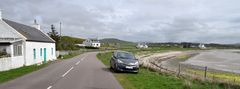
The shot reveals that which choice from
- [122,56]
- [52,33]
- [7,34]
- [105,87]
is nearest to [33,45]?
[7,34]

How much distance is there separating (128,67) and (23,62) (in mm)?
13388

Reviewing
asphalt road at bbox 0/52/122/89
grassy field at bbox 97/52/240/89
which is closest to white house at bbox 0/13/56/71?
asphalt road at bbox 0/52/122/89

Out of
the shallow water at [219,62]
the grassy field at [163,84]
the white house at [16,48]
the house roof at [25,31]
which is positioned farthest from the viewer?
the shallow water at [219,62]

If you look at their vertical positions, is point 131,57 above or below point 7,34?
below

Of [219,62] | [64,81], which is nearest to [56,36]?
[219,62]

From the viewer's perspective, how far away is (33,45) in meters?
34.5

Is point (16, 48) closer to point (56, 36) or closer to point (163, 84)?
point (163, 84)

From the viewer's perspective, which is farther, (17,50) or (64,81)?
(17,50)

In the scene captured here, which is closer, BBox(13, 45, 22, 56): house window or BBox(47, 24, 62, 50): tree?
BBox(13, 45, 22, 56): house window

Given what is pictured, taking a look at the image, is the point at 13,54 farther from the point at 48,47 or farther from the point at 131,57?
the point at 48,47

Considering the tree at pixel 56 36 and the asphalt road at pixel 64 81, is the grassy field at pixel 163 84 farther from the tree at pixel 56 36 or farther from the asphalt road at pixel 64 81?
the tree at pixel 56 36

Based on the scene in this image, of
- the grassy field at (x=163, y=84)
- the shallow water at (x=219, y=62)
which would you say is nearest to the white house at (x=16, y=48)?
the grassy field at (x=163, y=84)

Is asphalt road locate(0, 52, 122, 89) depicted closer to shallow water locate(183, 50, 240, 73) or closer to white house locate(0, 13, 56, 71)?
white house locate(0, 13, 56, 71)

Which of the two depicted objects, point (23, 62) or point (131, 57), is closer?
point (131, 57)
